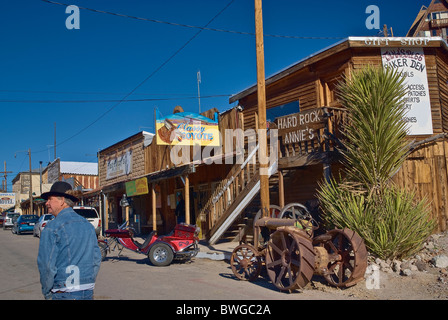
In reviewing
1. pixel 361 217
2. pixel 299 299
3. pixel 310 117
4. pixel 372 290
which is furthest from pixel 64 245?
pixel 310 117

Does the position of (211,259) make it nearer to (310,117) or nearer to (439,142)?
(310,117)

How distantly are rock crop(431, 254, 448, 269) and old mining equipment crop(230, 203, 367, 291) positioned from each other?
176cm

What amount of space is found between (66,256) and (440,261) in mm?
7519

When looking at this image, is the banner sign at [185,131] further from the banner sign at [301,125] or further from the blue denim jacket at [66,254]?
the blue denim jacket at [66,254]

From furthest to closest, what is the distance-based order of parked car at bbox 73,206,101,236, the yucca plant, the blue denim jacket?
parked car at bbox 73,206,101,236
the yucca plant
the blue denim jacket

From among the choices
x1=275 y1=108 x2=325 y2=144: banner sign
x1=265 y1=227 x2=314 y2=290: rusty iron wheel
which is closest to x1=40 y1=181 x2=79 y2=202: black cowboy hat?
x1=265 y1=227 x2=314 y2=290: rusty iron wheel

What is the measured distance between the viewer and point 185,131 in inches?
715

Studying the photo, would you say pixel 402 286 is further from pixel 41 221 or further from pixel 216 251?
pixel 41 221

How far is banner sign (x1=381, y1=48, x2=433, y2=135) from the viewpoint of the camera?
40.1 ft

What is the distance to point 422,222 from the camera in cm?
893

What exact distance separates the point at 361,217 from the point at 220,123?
1085cm

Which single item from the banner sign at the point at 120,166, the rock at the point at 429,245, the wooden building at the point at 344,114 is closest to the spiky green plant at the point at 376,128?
the wooden building at the point at 344,114

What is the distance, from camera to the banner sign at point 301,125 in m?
10.8

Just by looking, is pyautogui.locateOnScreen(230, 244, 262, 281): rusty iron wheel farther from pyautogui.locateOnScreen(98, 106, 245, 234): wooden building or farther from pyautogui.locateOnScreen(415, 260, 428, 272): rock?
pyautogui.locateOnScreen(98, 106, 245, 234): wooden building
